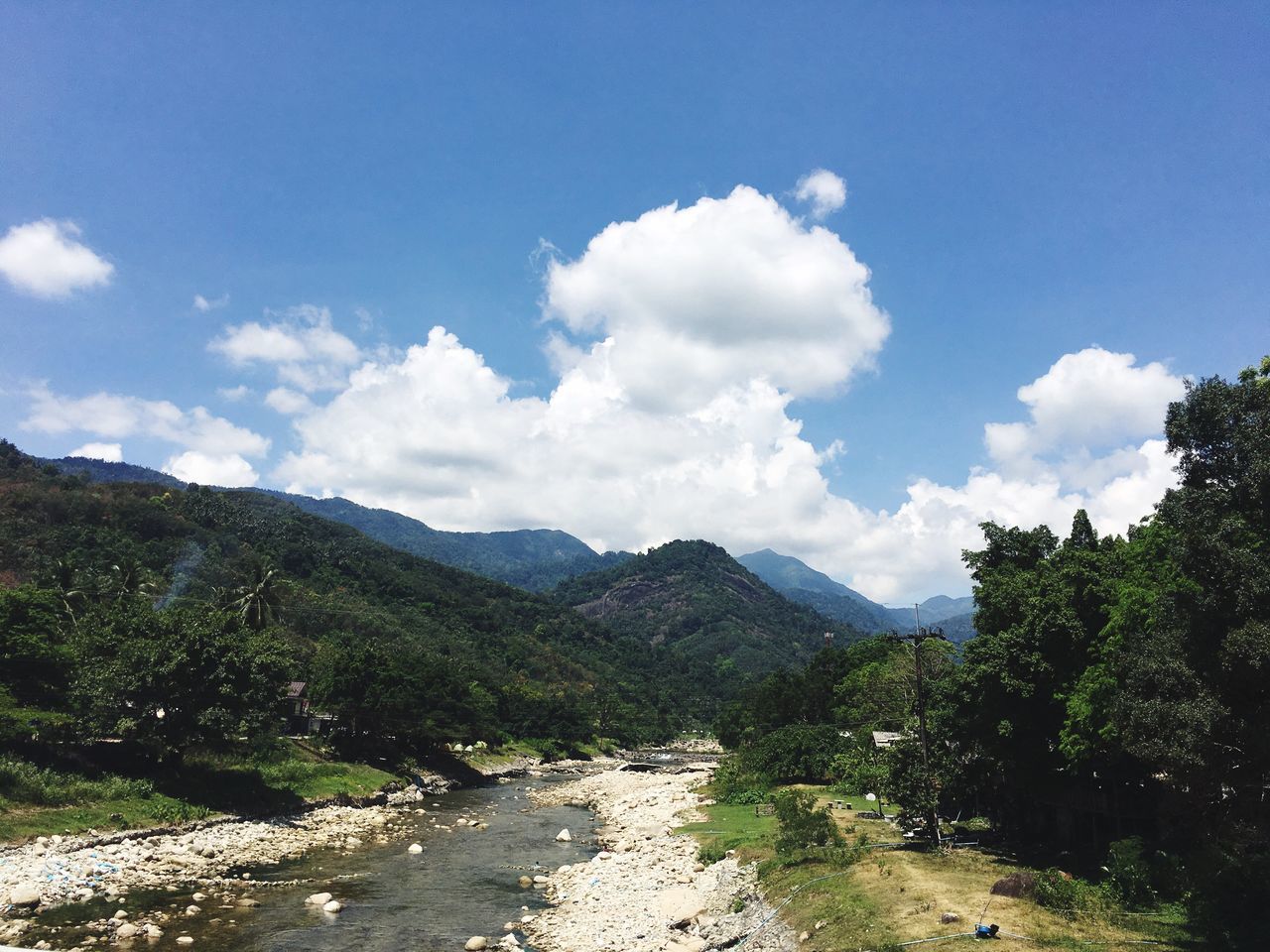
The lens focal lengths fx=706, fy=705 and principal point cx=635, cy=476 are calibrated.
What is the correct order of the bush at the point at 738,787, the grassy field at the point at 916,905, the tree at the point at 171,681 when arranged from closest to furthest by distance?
the grassy field at the point at 916,905 → the tree at the point at 171,681 → the bush at the point at 738,787

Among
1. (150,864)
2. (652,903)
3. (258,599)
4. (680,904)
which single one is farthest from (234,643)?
(258,599)

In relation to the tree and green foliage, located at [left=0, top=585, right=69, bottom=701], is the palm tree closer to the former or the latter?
green foliage, located at [left=0, top=585, right=69, bottom=701]

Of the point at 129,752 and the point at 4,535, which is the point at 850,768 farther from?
the point at 4,535

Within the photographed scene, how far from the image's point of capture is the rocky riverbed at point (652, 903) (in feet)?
75.3

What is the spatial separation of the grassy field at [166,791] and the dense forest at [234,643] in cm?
262

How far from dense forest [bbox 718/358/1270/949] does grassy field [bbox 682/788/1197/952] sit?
1.46 meters

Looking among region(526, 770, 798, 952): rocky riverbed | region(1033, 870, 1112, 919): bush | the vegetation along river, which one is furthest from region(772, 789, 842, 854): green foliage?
the vegetation along river

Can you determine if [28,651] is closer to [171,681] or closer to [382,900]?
[171,681]

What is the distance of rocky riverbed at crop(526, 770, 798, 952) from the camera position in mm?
22953

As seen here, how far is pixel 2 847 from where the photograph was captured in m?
28.2

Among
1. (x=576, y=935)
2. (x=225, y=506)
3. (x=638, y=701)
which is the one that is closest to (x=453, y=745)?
(x=576, y=935)

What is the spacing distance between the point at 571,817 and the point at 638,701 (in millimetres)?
122400

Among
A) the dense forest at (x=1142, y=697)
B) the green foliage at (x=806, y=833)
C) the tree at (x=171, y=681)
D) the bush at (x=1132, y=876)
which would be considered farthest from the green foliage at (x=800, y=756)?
the tree at (x=171, y=681)

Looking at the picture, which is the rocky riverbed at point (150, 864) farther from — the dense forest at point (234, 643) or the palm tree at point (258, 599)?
the palm tree at point (258, 599)
